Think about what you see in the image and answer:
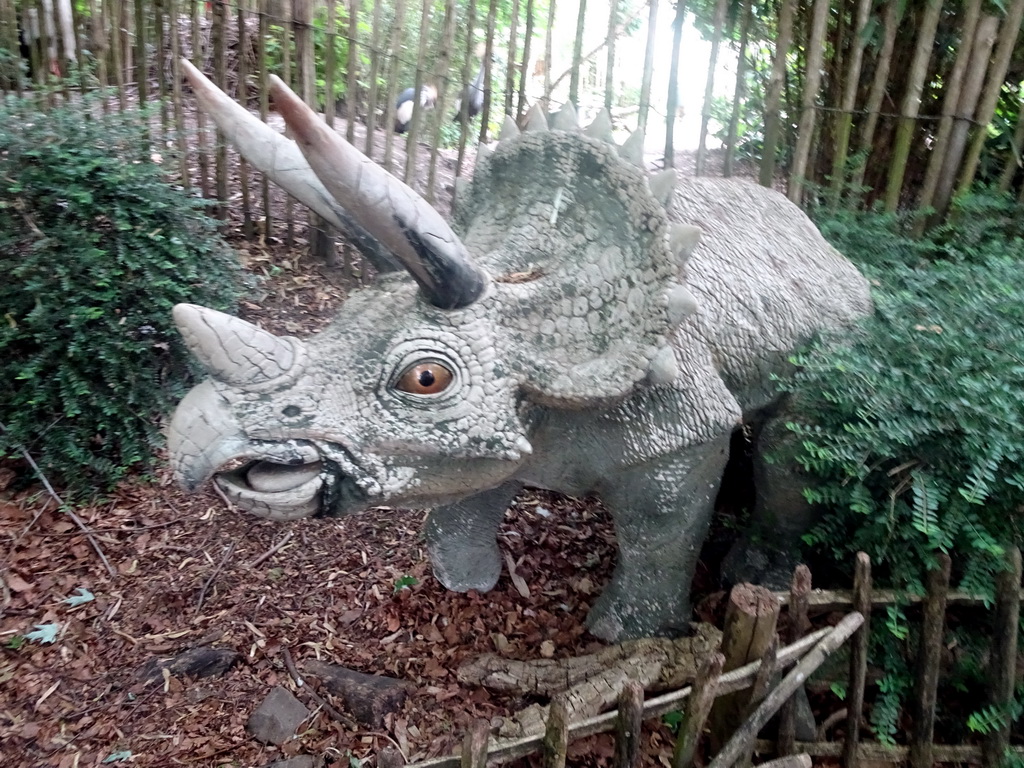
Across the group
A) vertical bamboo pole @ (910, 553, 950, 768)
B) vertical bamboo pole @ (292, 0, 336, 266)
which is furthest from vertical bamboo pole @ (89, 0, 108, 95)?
vertical bamboo pole @ (910, 553, 950, 768)

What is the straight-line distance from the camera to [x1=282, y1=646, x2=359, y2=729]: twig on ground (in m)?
2.50

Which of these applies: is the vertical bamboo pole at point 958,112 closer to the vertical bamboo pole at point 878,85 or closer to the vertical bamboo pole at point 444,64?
the vertical bamboo pole at point 878,85

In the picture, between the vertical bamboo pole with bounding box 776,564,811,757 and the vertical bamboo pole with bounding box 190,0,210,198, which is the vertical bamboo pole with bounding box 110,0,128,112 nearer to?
the vertical bamboo pole with bounding box 190,0,210,198

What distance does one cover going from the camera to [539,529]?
11.6ft

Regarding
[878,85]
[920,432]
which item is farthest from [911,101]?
[920,432]

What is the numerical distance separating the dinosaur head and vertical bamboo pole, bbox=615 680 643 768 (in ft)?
2.03

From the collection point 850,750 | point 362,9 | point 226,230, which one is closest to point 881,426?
point 850,750

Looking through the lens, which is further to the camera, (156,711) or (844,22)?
(844,22)

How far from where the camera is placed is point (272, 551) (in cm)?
323

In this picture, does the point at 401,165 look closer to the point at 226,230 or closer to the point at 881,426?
the point at 226,230

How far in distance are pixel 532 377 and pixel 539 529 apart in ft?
5.77

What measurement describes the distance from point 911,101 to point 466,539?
3188mm

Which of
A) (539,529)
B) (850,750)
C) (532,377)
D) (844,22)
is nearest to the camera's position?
(532,377)

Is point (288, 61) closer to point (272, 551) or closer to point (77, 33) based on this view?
point (77, 33)
